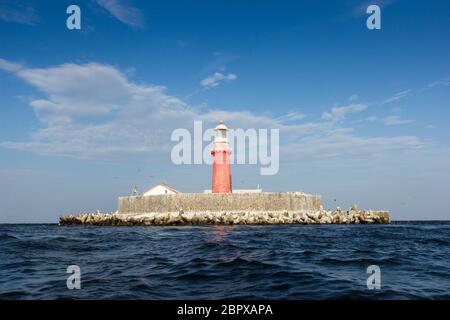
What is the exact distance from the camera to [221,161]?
34.4 metres

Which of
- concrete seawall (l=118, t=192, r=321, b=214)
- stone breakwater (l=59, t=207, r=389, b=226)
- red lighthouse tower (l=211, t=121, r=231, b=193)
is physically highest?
red lighthouse tower (l=211, t=121, r=231, b=193)

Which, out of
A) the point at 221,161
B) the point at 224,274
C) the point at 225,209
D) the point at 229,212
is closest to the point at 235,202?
the point at 225,209

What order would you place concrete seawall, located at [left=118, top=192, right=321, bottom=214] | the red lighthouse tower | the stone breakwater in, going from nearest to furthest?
the stone breakwater
concrete seawall, located at [left=118, top=192, right=321, bottom=214]
the red lighthouse tower

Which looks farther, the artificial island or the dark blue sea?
the artificial island

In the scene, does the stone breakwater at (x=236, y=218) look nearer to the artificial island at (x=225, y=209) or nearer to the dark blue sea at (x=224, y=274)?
the artificial island at (x=225, y=209)

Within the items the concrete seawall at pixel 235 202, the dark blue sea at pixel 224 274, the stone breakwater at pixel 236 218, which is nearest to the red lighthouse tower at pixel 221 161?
the concrete seawall at pixel 235 202

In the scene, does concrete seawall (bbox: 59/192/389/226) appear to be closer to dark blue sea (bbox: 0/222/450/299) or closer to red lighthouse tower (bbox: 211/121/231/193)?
red lighthouse tower (bbox: 211/121/231/193)

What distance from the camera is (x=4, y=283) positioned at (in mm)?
6480

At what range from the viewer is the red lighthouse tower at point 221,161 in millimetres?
34281

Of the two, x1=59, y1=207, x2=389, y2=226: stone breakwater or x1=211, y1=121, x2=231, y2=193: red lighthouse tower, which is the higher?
x1=211, y1=121, x2=231, y2=193: red lighthouse tower

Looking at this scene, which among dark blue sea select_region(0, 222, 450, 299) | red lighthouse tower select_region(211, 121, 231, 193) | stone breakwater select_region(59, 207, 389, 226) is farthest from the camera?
red lighthouse tower select_region(211, 121, 231, 193)

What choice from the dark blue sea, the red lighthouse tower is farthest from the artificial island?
the dark blue sea

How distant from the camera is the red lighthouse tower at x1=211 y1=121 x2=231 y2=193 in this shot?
112ft
